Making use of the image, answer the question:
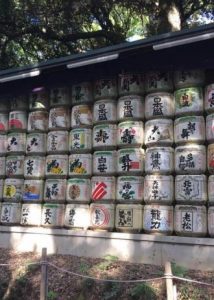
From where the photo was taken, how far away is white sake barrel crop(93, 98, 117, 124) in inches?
290

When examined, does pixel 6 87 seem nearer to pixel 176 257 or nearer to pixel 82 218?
pixel 82 218

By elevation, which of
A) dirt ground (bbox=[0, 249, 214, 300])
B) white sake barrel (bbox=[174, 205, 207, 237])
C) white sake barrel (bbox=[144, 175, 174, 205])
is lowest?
dirt ground (bbox=[0, 249, 214, 300])

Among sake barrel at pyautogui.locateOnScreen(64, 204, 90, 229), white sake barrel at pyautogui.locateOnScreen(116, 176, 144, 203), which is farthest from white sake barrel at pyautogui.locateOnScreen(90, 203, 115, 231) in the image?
white sake barrel at pyautogui.locateOnScreen(116, 176, 144, 203)

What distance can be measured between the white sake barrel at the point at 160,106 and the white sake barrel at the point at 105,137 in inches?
24.4

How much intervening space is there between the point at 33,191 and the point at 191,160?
2871mm

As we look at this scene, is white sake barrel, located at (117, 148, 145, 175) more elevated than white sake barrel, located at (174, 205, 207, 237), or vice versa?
white sake barrel, located at (117, 148, 145, 175)

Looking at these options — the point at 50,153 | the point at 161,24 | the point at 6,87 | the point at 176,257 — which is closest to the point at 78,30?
the point at 161,24

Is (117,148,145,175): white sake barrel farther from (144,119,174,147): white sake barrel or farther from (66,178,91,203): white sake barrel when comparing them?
(66,178,91,203): white sake barrel

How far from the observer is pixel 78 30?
13758 millimetres

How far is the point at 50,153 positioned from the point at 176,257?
111 inches

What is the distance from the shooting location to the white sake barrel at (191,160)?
6488 mm

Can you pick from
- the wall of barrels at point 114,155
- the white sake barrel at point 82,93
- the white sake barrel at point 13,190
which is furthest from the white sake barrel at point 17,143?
the white sake barrel at point 82,93

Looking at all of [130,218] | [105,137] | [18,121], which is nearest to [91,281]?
[130,218]

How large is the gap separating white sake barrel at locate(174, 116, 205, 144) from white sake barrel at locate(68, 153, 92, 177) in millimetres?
1562
